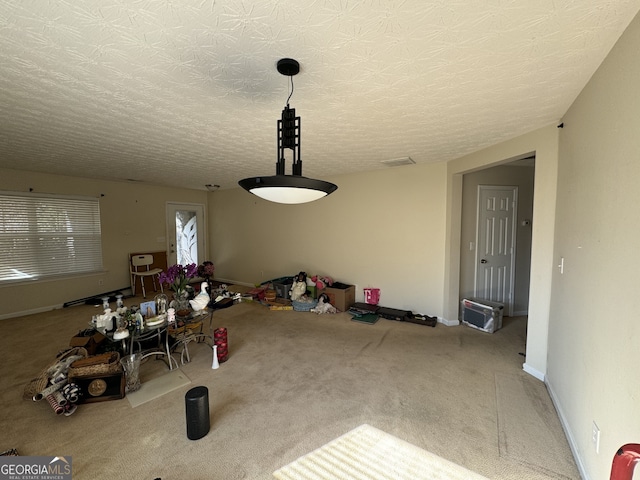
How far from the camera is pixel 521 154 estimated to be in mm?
2717

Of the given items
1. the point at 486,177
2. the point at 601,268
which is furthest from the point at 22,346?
the point at 486,177

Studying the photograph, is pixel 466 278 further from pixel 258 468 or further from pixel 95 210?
pixel 95 210

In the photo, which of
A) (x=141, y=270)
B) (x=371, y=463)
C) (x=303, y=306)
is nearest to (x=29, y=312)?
(x=141, y=270)

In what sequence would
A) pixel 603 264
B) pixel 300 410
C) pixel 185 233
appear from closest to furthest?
pixel 603 264, pixel 300 410, pixel 185 233

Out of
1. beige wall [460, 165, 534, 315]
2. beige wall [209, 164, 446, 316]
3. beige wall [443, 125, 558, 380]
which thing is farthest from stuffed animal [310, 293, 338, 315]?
beige wall [443, 125, 558, 380]

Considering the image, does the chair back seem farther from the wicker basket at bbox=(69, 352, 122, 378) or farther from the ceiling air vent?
the ceiling air vent

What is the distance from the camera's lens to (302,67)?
1.55m

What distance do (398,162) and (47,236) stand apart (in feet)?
19.4

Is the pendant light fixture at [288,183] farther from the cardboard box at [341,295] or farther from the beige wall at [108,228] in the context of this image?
the beige wall at [108,228]

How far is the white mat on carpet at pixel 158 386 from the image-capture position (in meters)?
2.30

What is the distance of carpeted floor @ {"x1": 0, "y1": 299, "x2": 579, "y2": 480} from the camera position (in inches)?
66.8

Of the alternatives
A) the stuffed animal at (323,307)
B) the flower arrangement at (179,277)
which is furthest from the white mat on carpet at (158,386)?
the stuffed animal at (323,307)

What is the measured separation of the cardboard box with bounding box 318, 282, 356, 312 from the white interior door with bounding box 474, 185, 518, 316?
1.92 meters

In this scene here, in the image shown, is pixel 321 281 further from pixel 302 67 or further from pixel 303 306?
pixel 302 67
